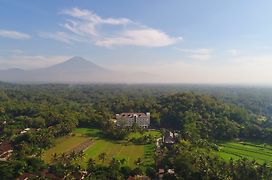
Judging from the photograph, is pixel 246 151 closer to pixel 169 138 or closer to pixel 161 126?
pixel 169 138

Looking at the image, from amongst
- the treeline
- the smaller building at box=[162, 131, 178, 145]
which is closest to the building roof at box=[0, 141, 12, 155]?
the treeline

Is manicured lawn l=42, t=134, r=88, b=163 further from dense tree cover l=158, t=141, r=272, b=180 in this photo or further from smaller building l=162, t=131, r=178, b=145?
dense tree cover l=158, t=141, r=272, b=180

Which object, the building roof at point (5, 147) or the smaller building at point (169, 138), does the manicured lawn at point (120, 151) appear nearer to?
the smaller building at point (169, 138)

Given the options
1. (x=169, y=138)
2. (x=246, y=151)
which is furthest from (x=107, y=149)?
(x=246, y=151)

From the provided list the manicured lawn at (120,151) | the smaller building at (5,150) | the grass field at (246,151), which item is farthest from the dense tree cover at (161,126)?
the grass field at (246,151)

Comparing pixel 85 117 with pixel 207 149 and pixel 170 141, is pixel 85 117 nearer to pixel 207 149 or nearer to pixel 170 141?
pixel 170 141

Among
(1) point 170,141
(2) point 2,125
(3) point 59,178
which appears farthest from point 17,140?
(1) point 170,141
